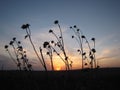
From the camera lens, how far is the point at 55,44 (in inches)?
530

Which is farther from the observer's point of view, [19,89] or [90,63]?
[90,63]

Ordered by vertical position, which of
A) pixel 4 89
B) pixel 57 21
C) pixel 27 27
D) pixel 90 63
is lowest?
pixel 4 89

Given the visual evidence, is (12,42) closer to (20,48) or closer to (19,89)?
(20,48)

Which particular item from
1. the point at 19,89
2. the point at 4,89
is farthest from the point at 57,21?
the point at 4,89

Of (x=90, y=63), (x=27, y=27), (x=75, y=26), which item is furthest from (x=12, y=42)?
(x=90, y=63)

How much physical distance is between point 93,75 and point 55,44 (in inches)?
160

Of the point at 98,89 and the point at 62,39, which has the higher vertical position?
the point at 62,39

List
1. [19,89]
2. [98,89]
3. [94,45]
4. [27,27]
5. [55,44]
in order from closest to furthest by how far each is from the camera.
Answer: [27,27]
[98,89]
[19,89]
[55,44]
[94,45]

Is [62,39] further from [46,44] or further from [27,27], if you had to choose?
[27,27]

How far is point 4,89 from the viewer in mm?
13555

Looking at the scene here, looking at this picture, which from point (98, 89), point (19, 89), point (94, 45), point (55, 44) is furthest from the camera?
point (94, 45)

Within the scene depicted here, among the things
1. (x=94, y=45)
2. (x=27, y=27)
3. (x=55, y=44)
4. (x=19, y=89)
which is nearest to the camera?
(x=27, y=27)

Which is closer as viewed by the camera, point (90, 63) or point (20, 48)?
point (20, 48)

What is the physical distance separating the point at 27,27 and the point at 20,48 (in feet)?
8.92
